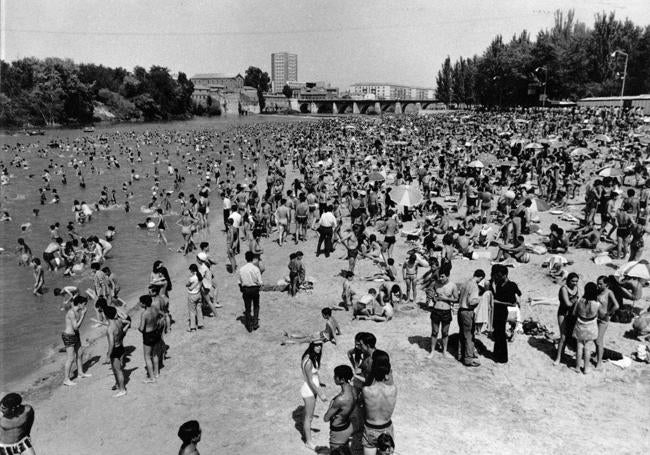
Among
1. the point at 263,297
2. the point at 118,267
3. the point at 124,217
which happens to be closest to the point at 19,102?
the point at 124,217

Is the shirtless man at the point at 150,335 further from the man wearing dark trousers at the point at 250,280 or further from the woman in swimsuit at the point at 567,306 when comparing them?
the woman in swimsuit at the point at 567,306

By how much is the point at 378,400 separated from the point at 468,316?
11.4 ft

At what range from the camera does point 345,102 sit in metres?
135

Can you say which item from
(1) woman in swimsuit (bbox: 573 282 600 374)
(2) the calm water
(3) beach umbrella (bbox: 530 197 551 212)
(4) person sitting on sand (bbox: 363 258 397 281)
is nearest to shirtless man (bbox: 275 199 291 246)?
(4) person sitting on sand (bbox: 363 258 397 281)

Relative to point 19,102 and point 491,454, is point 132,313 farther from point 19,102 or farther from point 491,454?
point 19,102

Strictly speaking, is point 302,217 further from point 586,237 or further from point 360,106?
point 360,106

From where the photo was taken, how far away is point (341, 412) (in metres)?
4.57

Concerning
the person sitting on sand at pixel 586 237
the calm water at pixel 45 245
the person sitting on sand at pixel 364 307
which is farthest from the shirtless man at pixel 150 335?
the person sitting on sand at pixel 586 237

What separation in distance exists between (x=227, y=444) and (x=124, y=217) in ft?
59.9

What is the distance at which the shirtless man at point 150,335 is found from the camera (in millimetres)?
7020

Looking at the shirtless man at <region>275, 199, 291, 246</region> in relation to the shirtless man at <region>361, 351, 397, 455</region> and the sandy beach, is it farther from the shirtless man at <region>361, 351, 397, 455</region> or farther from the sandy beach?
the shirtless man at <region>361, 351, 397, 455</region>

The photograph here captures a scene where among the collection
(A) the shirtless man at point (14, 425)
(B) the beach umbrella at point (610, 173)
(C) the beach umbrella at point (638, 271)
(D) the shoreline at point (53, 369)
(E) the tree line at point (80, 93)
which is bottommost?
(D) the shoreline at point (53, 369)

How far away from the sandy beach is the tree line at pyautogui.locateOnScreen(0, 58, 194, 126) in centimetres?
7147

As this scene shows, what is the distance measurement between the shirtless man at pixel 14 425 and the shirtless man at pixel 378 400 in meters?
3.49
